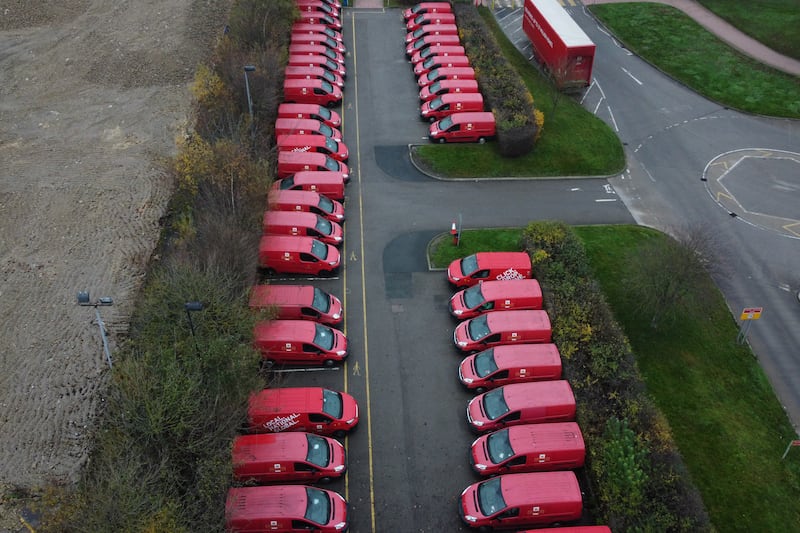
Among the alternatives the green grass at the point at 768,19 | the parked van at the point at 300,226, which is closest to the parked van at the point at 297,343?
the parked van at the point at 300,226

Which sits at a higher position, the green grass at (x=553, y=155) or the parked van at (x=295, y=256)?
the green grass at (x=553, y=155)

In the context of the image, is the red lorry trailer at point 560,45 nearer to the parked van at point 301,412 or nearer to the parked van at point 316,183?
the parked van at point 316,183

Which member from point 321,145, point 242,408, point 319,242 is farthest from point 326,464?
point 321,145

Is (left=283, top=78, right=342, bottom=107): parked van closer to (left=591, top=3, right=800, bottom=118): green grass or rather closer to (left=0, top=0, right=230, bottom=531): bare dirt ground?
(left=0, top=0, right=230, bottom=531): bare dirt ground

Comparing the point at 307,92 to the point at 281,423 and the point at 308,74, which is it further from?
the point at 281,423

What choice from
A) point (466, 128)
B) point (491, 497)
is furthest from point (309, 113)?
point (491, 497)

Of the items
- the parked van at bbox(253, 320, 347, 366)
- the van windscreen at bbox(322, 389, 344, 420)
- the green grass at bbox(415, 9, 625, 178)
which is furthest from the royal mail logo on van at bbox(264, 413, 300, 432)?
the green grass at bbox(415, 9, 625, 178)
